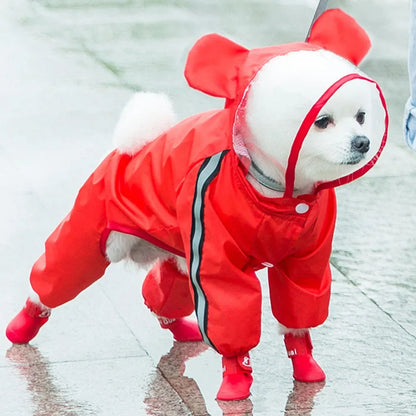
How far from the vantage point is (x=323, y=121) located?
3.52 metres

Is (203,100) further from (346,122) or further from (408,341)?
(346,122)

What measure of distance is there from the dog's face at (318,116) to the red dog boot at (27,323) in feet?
4.38

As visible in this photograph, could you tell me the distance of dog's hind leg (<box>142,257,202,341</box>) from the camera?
4.48m

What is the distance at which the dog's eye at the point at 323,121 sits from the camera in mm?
3510

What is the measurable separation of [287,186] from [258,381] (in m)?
0.92

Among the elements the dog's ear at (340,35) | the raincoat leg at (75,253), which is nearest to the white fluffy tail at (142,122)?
the raincoat leg at (75,253)

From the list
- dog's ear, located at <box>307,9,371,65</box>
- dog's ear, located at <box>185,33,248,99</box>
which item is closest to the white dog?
dog's ear, located at <box>185,33,248,99</box>

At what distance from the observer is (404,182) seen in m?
6.36

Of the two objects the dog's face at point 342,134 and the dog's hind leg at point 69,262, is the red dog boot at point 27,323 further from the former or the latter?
the dog's face at point 342,134

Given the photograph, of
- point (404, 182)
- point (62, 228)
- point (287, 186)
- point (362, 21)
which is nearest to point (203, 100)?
point (404, 182)

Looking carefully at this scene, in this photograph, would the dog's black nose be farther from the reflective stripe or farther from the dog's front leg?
the dog's front leg

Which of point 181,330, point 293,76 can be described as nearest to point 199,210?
point 293,76

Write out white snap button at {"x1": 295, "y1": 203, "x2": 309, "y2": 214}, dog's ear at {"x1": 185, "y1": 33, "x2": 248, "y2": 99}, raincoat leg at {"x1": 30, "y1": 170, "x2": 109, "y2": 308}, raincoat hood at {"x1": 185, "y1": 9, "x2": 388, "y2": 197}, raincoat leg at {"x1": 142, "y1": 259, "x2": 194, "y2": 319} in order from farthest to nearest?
1. raincoat leg at {"x1": 142, "y1": 259, "x2": 194, "y2": 319}
2. raincoat leg at {"x1": 30, "y1": 170, "x2": 109, "y2": 308}
3. white snap button at {"x1": 295, "y1": 203, "x2": 309, "y2": 214}
4. dog's ear at {"x1": 185, "y1": 33, "x2": 248, "y2": 99}
5. raincoat hood at {"x1": 185, "y1": 9, "x2": 388, "y2": 197}

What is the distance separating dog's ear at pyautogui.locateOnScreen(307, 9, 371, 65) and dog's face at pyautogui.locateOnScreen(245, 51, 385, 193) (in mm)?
179
